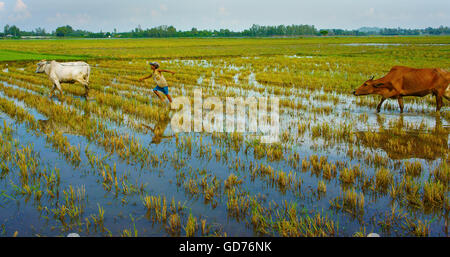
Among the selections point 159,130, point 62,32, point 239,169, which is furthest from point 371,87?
point 62,32

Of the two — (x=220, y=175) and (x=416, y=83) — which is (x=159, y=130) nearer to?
(x=220, y=175)

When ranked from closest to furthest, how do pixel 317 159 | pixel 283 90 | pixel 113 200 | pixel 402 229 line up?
pixel 402 229
pixel 113 200
pixel 317 159
pixel 283 90

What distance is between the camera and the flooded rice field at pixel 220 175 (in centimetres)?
304

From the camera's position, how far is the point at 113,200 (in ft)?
11.6

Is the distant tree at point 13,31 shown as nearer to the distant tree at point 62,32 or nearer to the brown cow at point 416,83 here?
the distant tree at point 62,32

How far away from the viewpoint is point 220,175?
428cm

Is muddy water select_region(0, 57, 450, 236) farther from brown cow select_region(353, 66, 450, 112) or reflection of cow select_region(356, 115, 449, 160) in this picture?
brown cow select_region(353, 66, 450, 112)

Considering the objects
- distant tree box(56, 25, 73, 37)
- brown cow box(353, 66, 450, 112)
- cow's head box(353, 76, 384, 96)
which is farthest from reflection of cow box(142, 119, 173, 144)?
distant tree box(56, 25, 73, 37)

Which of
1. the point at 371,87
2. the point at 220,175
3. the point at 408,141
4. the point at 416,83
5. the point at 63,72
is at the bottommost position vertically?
the point at 220,175

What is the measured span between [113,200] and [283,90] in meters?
8.45

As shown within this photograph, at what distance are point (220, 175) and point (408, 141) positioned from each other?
344 centimetres

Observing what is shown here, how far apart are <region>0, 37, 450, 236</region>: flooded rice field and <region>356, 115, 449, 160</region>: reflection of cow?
0.02 meters
